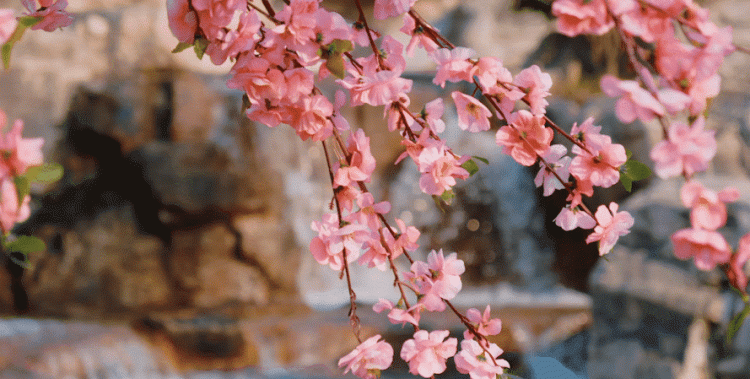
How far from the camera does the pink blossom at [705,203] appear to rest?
562mm

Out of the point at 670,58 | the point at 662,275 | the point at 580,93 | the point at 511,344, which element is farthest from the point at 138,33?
the point at 670,58

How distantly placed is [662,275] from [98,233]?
447cm

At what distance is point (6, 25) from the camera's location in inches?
28.2

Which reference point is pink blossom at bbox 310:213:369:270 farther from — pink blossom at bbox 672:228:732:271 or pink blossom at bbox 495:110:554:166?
pink blossom at bbox 672:228:732:271

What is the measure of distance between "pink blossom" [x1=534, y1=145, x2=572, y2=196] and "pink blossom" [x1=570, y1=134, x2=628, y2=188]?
0.06 m

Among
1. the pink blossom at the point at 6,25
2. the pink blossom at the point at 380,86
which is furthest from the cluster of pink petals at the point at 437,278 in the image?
the pink blossom at the point at 6,25

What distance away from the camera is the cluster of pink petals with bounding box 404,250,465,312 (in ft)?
3.05

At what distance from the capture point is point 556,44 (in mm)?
9344

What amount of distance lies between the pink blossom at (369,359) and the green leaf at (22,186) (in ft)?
1.74

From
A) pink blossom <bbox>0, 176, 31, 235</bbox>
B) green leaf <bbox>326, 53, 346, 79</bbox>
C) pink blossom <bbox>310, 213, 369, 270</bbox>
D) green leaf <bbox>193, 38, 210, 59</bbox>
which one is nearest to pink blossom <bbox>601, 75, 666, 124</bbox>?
green leaf <bbox>326, 53, 346, 79</bbox>

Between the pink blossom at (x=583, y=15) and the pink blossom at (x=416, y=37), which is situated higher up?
the pink blossom at (x=583, y=15)

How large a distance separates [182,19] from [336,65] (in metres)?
0.25

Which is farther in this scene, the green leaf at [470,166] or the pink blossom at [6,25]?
the green leaf at [470,166]

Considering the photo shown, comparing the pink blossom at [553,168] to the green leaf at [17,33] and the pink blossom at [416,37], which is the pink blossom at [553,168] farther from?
the green leaf at [17,33]
